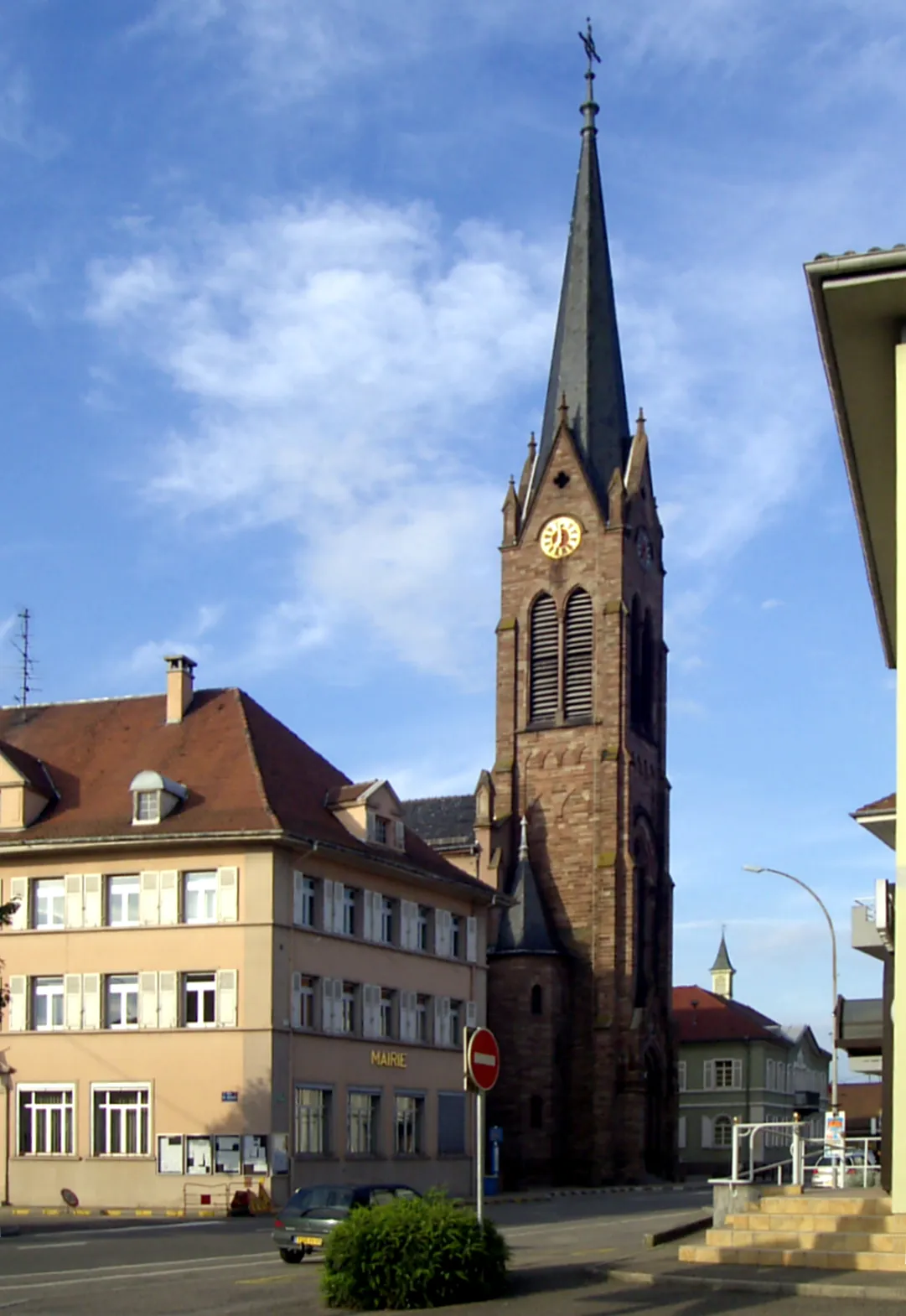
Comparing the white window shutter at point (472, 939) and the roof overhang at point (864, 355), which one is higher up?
Result: the roof overhang at point (864, 355)

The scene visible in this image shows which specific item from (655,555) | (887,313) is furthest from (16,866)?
(655,555)

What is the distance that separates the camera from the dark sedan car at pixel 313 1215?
2452 centimetres

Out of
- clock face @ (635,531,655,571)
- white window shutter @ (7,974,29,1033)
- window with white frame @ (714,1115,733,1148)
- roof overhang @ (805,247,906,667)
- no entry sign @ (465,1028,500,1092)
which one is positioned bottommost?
window with white frame @ (714,1115,733,1148)

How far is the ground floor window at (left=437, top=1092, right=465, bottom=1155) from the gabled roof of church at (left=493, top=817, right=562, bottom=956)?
1626cm

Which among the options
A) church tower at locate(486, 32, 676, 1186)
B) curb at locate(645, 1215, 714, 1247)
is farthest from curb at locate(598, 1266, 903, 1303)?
church tower at locate(486, 32, 676, 1186)

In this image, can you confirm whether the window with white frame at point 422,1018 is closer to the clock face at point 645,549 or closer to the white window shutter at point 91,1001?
the white window shutter at point 91,1001

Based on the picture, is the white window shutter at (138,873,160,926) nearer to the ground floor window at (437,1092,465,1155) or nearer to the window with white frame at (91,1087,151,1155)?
the window with white frame at (91,1087,151,1155)

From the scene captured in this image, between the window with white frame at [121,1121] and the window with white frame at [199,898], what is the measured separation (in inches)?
168

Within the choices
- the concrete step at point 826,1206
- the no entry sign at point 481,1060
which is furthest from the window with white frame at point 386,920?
the no entry sign at point 481,1060

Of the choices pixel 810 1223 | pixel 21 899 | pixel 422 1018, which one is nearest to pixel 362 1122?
pixel 422 1018

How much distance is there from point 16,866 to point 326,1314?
1236 inches

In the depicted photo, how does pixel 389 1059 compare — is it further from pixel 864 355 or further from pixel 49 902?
pixel 864 355

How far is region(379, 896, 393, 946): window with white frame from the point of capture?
49.3 meters

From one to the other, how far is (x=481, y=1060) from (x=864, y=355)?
7.18 metres
